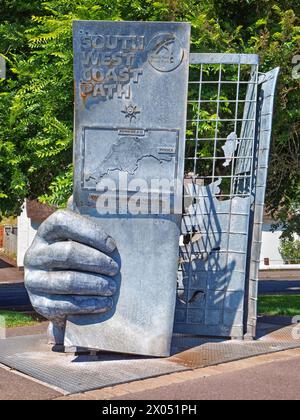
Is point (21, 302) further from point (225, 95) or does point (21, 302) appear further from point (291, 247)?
point (291, 247)

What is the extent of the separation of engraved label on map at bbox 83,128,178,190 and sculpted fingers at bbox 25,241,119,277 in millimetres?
752

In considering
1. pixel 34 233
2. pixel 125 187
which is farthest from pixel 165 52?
pixel 34 233

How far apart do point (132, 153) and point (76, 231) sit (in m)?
1.09

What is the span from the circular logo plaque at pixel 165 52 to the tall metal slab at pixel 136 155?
11 millimetres

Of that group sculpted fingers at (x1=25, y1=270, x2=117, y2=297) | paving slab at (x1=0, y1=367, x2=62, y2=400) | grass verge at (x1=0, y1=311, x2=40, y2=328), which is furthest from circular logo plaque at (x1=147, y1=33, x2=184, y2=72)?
grass verge at (x1=0, y1=311, x2=40, y2=328)

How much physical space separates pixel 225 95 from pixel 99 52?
117 inches

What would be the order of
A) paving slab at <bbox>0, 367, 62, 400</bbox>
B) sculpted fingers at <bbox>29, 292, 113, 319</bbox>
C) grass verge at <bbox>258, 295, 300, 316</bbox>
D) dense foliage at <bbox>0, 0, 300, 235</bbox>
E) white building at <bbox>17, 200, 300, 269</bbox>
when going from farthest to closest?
white building at <bbox>17, 200, 300, 269</bbox>, grass verge at <bbox>258, 295, 300, 316</bbox>, dense foliage at <bbox>0, 0, 300, 235</bbox>, sculpted fingers at <bbox>29, 292, 113, 319</bbox>, paving slab at <bbox>0, 367, 62, 400</bbox>

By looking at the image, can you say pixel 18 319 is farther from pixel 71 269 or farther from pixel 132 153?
pixel 132 153

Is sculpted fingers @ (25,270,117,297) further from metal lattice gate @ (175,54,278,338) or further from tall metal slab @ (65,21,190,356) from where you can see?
metal lattice gate @ (175,54,278,338)

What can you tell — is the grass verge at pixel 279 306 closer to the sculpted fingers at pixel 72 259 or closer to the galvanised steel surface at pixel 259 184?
the galvanised steel surface at pixel 259 184

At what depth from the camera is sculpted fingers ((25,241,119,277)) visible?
6.66 m

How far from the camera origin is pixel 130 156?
7.04m

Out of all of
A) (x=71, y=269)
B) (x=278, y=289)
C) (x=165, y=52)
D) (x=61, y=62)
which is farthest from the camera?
(x=278, y=289)

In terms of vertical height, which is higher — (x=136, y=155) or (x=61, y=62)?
(x=61, y=62)
